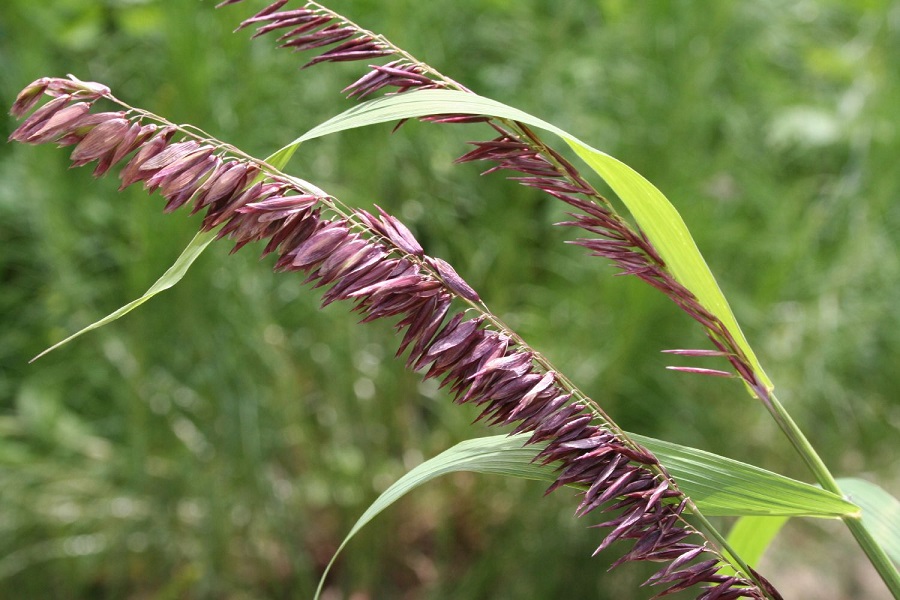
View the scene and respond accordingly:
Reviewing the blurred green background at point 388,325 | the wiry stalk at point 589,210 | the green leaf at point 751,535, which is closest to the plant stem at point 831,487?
the wiry stalk at point 589,210

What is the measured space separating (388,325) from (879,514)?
62.4 inches

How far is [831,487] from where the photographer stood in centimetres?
57

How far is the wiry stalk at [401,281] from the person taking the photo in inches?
18.4

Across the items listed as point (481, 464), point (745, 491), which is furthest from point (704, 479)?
point (481, 464)

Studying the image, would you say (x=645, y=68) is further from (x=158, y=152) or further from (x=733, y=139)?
(x=158, y=152)

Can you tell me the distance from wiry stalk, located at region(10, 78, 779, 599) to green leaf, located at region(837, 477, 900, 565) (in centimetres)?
28

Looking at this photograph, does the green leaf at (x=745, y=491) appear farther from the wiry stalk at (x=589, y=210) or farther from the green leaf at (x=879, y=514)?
the green leaf at (x=879, y=514)

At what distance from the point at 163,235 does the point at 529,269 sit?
39.2 inches

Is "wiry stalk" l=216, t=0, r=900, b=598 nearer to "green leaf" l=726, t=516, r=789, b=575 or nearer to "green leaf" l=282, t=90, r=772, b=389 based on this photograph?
"green leaf" l=282, t=90, r=772, b=389

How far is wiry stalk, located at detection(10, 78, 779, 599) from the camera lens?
0.47m

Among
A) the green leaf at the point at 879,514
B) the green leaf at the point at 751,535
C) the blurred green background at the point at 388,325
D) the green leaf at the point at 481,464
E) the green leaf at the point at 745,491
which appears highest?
the green leaf at the point at 745,491

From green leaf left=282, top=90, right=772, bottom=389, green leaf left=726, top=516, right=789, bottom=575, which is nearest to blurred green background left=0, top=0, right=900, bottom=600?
green leaf left=726, top=516, right=789, bottom=575

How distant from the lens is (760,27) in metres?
2.44

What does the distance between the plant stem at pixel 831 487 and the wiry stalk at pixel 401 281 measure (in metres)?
0.11
